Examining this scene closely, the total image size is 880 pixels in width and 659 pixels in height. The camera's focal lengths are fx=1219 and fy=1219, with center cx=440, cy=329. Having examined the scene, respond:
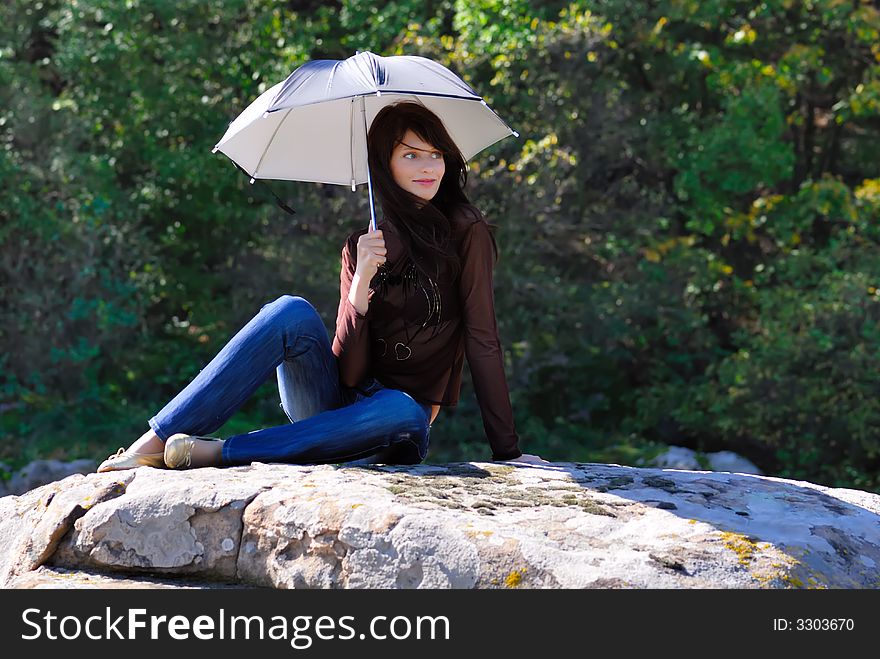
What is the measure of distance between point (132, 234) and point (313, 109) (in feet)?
14.7

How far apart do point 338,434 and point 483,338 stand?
0.55 meters

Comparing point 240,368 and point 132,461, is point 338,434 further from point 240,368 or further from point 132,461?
point 132,461

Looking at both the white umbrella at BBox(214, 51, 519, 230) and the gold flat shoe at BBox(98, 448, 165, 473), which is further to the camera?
the white umbrella at BBox(214, 51, 519, 230)

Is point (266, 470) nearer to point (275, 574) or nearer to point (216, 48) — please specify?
point (275, 574)

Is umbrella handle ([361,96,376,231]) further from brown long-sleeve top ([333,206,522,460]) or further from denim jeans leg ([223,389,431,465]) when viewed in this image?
denim jeans leg ([223,389,431,465])

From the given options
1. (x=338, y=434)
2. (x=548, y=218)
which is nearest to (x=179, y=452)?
(x=338, y=434)

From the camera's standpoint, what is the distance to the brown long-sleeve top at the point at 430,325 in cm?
384

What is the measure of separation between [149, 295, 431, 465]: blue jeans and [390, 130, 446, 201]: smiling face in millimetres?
516

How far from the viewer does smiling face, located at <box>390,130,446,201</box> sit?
388 cm

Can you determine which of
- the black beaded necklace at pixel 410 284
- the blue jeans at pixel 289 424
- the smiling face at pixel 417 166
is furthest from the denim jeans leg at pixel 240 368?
the smiling face at pixel 417 166

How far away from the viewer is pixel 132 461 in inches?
145

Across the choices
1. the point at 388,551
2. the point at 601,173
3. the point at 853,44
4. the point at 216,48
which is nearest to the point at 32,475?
the point at 216,48

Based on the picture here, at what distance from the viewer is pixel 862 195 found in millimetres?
7867
